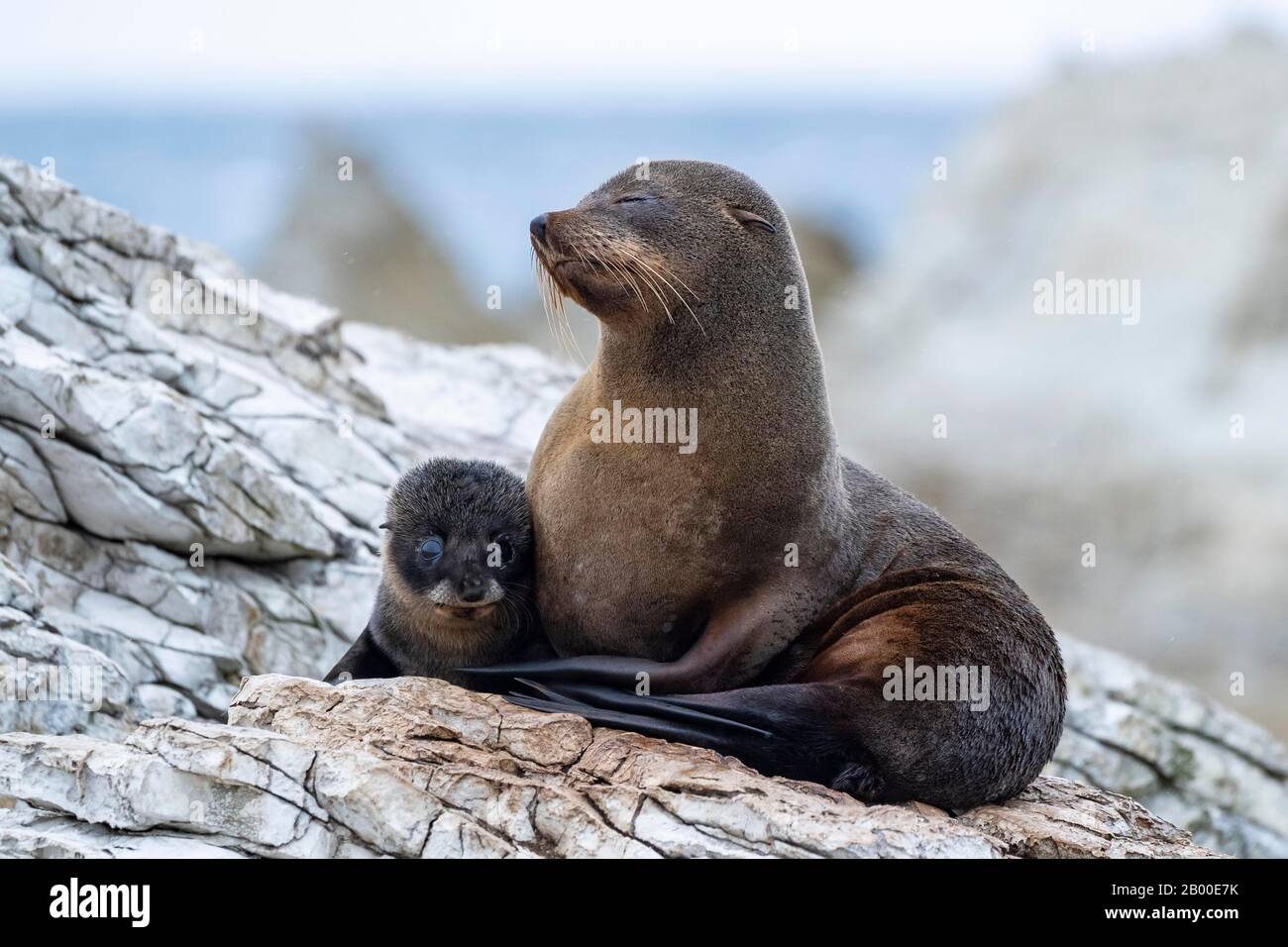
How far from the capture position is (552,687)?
21.3ft

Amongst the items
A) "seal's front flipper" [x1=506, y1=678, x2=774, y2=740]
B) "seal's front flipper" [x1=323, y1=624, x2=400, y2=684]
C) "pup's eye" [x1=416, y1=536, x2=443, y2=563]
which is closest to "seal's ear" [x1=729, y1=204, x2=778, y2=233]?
"pup's eye" [x1=416, y1=536, x2=443, y2=563]

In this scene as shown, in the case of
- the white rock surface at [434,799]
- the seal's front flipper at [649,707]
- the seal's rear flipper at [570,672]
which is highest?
the seal's rear flipper at [570,672]

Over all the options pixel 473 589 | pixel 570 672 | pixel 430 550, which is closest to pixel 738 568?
pixel 570 672

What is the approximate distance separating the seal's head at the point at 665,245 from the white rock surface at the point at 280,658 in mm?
1726

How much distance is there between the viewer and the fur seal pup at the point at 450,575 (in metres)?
6.66

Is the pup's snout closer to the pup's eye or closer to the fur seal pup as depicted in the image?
the fur seal pup

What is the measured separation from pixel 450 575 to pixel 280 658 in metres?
2.66

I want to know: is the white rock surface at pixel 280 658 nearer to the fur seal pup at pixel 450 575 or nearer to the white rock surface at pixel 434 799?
the white rock surface at pixel 434 799

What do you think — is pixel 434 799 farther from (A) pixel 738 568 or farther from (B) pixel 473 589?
(A) pixel 738 568

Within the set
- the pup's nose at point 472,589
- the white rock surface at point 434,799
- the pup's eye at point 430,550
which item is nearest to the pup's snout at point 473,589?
the pup's nose at point 472,589

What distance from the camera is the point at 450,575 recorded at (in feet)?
21.5

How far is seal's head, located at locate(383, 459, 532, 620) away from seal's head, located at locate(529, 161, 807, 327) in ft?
2.87

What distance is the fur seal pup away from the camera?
666 cm
